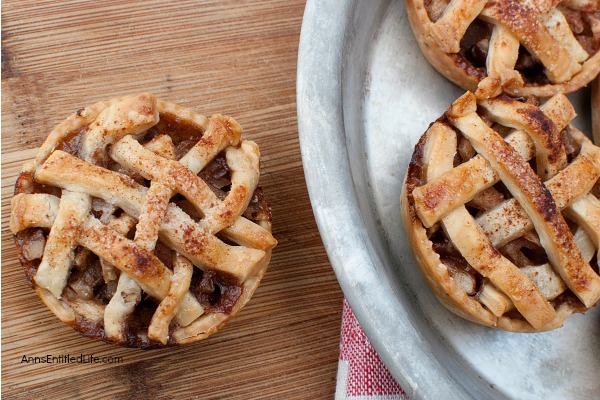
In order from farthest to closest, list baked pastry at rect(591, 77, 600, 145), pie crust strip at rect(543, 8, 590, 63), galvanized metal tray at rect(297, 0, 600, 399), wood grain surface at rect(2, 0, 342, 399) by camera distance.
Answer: baked pastry at rect(591, 77, 600, 145), pie crust strip at rect(543, 8, 590, 63), wood grain surface at rect(2, 0, 342, 399), galvanized metal tray at rect(297, 0, 600, 399)

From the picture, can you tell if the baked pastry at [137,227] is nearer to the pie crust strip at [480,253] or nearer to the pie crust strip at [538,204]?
the pie crust strip at [480,253]

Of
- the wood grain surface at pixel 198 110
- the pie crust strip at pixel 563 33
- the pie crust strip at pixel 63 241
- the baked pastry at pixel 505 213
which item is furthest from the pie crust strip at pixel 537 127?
the pie crust strip at pixel 63 241

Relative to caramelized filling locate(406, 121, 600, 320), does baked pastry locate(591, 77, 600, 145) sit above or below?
above

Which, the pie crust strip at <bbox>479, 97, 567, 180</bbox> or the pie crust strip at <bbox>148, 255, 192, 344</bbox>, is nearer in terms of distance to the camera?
the pie crust strip at <bbox>148, 255, 192, 344</bbox>

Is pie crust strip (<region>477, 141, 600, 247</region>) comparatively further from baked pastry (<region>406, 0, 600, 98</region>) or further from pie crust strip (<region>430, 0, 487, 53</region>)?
pie crust strip (<region>430, 0, 487, 53</region>)

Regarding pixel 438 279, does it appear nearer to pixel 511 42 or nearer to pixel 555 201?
pixel 555 201

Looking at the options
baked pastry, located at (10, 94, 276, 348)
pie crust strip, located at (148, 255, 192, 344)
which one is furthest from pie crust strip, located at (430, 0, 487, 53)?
pie crust strip, located at (148, 255, 192, 344)

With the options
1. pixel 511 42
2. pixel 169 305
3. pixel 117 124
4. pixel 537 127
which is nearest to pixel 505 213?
pixel 537 127

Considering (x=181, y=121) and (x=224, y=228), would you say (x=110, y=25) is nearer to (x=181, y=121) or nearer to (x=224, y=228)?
(x=181, y=121)
